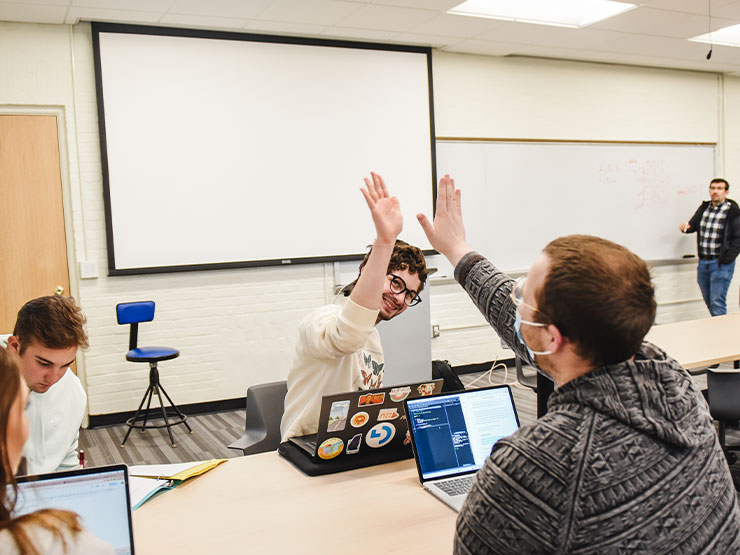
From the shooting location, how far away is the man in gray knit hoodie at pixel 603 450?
3.03 ft

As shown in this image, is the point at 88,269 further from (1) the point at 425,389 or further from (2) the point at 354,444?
(1) the point at 425,389

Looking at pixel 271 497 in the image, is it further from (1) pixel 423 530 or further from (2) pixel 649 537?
(2) pixel 649 537

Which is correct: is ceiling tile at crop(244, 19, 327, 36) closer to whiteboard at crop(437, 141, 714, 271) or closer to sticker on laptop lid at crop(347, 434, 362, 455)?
whiteboard at crop(437, 141, 714, 271)

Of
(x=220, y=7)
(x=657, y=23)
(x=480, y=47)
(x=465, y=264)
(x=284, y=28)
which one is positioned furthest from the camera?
(x=480, y=47)

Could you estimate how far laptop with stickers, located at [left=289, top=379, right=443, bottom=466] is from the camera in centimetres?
191

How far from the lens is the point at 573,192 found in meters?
6.63

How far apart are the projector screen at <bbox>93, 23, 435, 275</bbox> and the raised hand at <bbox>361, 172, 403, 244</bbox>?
3.34 meters

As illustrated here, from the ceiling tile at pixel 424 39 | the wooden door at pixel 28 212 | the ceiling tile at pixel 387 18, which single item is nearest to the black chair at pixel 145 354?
the wooden door at pixel 28 212

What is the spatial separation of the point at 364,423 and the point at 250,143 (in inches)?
141

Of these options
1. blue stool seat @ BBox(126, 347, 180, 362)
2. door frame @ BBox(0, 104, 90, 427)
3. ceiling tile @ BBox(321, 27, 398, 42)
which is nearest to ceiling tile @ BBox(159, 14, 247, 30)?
ceiling tile @ BBox(321, 27, 398, 42)

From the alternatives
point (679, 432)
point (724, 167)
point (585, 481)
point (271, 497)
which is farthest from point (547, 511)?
point (724, 167)

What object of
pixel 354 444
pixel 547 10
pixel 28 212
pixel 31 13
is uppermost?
pixel 547 10

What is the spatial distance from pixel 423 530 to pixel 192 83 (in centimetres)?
415

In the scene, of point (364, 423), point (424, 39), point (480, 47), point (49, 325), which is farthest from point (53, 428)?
point (480, 47)
